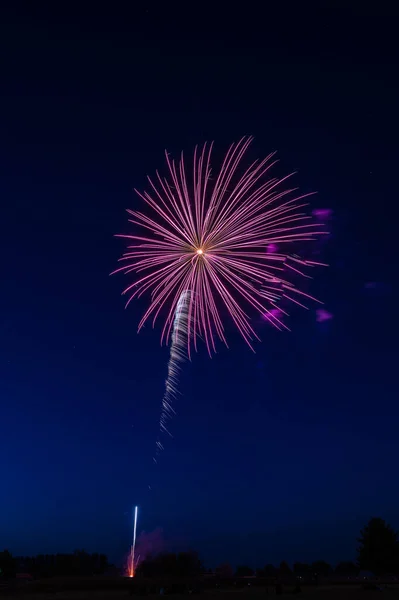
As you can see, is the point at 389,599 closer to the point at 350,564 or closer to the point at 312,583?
the point at 312,583

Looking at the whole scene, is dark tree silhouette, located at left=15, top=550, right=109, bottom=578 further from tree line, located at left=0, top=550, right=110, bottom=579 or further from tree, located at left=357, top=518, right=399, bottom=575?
tree, located at left=357, top=518, right=399, bottom=575

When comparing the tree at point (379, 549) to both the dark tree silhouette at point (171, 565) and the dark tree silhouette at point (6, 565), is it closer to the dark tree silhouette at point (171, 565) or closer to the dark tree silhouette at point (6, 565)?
the dark tree silhouette at point (171, 565)

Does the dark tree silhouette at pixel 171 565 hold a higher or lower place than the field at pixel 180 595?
higher

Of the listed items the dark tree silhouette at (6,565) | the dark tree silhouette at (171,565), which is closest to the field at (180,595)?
the dark tree silhouette at (171,565)

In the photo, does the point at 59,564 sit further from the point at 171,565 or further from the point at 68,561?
the point at 171,565

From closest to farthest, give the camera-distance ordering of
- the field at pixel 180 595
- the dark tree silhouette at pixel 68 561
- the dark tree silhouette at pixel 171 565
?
the field at pixel 180 595, the dark tree silhouette at pixel 171 565, the dark tree silhouette at pixel 68 561

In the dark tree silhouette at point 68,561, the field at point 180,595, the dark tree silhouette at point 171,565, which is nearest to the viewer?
the field at point 180,595

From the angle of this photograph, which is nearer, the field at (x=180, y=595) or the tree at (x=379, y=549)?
the field at (x=180, y=595)

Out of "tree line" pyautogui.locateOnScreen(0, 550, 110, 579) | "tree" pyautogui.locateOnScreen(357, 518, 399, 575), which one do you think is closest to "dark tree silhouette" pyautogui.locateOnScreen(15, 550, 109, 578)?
"tree line" pyautogui.locateOnScreen(0, 550, 110, 579)

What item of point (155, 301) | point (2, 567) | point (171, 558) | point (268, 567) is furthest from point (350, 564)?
point (155, 301)
